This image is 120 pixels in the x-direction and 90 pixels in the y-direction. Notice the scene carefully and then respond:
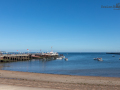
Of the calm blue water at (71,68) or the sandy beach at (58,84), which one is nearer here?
the sandy beach at (58,84)

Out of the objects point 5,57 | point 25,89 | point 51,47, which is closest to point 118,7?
point 25,89

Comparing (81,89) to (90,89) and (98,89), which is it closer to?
(90,89)

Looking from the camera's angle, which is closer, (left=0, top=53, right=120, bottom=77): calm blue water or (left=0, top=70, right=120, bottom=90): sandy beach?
(left=0, top=70, right=120, bottom=90): sandy beach

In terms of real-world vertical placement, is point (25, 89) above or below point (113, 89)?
above

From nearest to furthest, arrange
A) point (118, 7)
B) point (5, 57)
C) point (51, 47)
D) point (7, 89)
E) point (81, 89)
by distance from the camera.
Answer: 1. point (7, 89)
2. point (81, 89)
3. point (118, 7)
4. point (5, 57)
5. point (51, 47)

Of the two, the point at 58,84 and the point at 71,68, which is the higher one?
the point at 58,84

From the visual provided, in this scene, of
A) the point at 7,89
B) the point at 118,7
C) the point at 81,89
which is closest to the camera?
the point at 7,89

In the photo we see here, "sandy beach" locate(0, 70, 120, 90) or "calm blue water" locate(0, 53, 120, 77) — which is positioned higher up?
"sandy beach" locate(0, 70, 120, 90)

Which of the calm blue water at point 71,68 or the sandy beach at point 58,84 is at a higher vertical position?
the sandy beach at point 58,84

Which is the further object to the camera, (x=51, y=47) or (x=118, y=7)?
(x=51, y=47)

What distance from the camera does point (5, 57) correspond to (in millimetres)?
66438

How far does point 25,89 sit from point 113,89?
875 centimetres

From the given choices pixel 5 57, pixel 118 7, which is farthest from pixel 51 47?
pixel 118 7

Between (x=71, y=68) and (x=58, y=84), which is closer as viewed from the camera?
(x=58, y=84)
